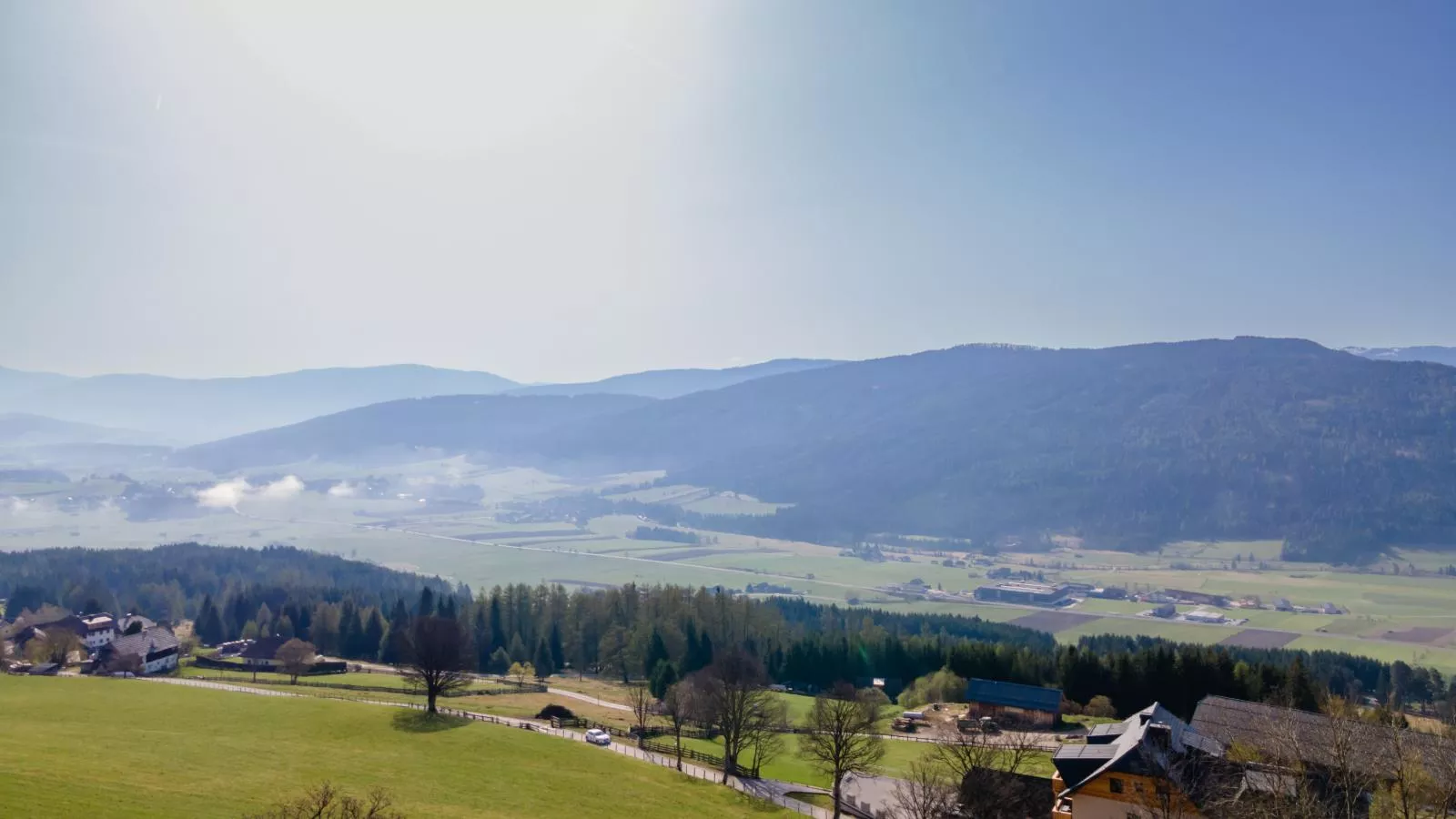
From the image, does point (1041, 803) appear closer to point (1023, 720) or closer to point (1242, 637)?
point (1023, 720)

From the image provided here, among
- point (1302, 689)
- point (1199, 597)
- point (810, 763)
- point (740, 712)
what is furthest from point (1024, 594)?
point (740, 712)

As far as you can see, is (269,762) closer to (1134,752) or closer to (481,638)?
(1134,752)

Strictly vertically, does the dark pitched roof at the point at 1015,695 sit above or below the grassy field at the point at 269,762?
below

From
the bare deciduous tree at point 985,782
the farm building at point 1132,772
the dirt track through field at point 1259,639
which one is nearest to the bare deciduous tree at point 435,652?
the bare deciduous tree at point 985,782

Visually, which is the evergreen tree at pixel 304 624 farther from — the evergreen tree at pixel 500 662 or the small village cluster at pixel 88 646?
the evergreen tree at pixel 500 662

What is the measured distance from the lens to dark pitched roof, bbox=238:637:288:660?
94.4m

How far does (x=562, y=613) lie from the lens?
11394cm

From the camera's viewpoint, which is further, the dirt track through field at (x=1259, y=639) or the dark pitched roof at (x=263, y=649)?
the dirt track through field at (x=1259, y=639)

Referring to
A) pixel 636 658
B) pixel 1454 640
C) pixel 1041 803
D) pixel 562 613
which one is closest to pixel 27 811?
pixel 1041 803

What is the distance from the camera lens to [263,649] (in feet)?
313

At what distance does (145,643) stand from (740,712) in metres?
71.1

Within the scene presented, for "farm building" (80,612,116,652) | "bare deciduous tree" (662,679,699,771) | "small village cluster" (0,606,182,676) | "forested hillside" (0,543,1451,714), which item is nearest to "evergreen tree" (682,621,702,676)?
"forested hillside" (0,543,1451,714)

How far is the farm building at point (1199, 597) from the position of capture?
173688mm

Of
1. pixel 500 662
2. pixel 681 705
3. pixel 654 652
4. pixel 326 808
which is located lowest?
pixel 500 662
